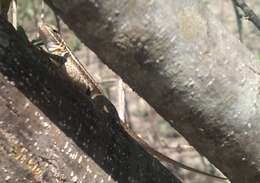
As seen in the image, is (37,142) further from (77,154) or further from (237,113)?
(237,113)

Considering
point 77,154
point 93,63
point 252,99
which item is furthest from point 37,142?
point 93,63

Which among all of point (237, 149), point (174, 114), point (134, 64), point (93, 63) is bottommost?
point (93, 63)

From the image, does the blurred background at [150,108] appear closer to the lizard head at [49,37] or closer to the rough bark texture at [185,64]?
the lizard head at [49,37]

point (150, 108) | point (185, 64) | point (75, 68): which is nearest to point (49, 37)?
point (75, 68)

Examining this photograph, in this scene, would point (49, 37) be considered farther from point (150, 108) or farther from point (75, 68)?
point (150, 108)

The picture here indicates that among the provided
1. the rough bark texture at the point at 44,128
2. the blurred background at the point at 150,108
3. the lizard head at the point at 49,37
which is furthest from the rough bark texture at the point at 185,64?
the blurred background at the point at 150,108
